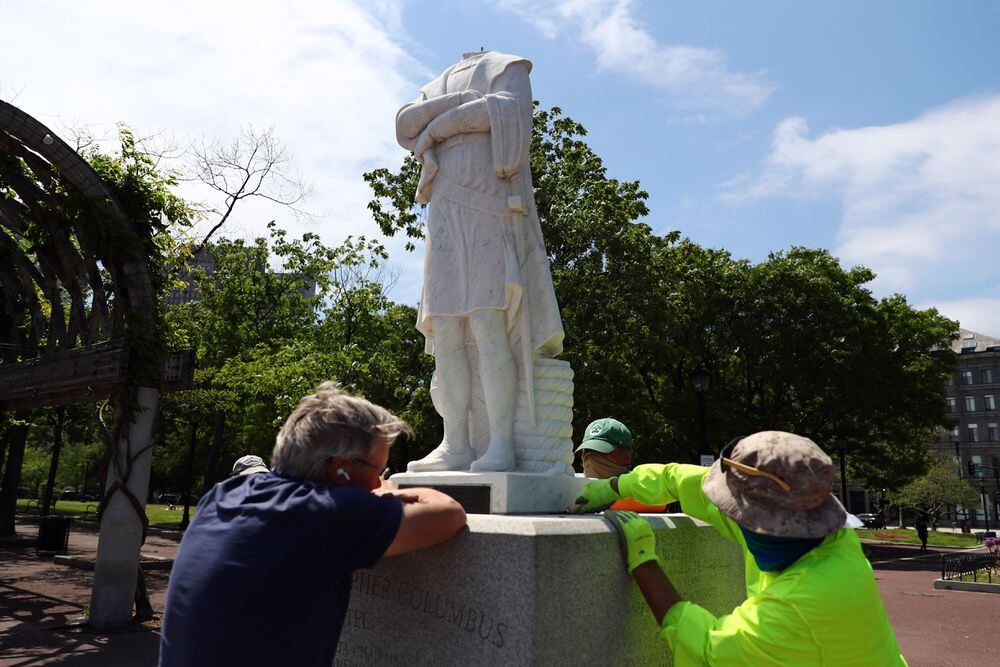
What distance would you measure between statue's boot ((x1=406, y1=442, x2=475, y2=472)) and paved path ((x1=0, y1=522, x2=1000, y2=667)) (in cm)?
511

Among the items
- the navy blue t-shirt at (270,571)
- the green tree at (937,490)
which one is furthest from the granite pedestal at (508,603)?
the green tree at (937,490)

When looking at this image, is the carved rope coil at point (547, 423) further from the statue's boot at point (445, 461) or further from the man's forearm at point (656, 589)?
A: the man's forearm at point (656, 589)

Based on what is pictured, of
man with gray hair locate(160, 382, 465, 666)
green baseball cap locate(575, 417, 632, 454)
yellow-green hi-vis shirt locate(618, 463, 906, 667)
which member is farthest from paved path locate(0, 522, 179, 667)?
yellow-green hi-vis shirt locate(618, 463, 906, 667)

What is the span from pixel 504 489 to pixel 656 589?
1127 mm

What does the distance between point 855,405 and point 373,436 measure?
23210 millimetres

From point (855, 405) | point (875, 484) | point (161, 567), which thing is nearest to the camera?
point (161, 567)

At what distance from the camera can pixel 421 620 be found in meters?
2.75

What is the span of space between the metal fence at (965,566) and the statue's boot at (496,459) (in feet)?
54.8

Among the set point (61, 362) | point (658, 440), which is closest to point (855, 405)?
point (658, 440)

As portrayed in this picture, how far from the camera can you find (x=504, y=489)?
3492mm

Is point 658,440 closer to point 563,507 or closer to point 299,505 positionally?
point 563,507

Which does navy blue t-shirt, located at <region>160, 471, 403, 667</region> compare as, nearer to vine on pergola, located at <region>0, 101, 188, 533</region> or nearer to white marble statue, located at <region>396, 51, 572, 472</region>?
white marble statue, located at <region>396, 51, 572, 472</region>

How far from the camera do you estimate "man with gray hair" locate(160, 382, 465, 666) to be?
191 centimetres

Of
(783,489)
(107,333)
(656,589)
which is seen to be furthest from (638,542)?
(107,333)
